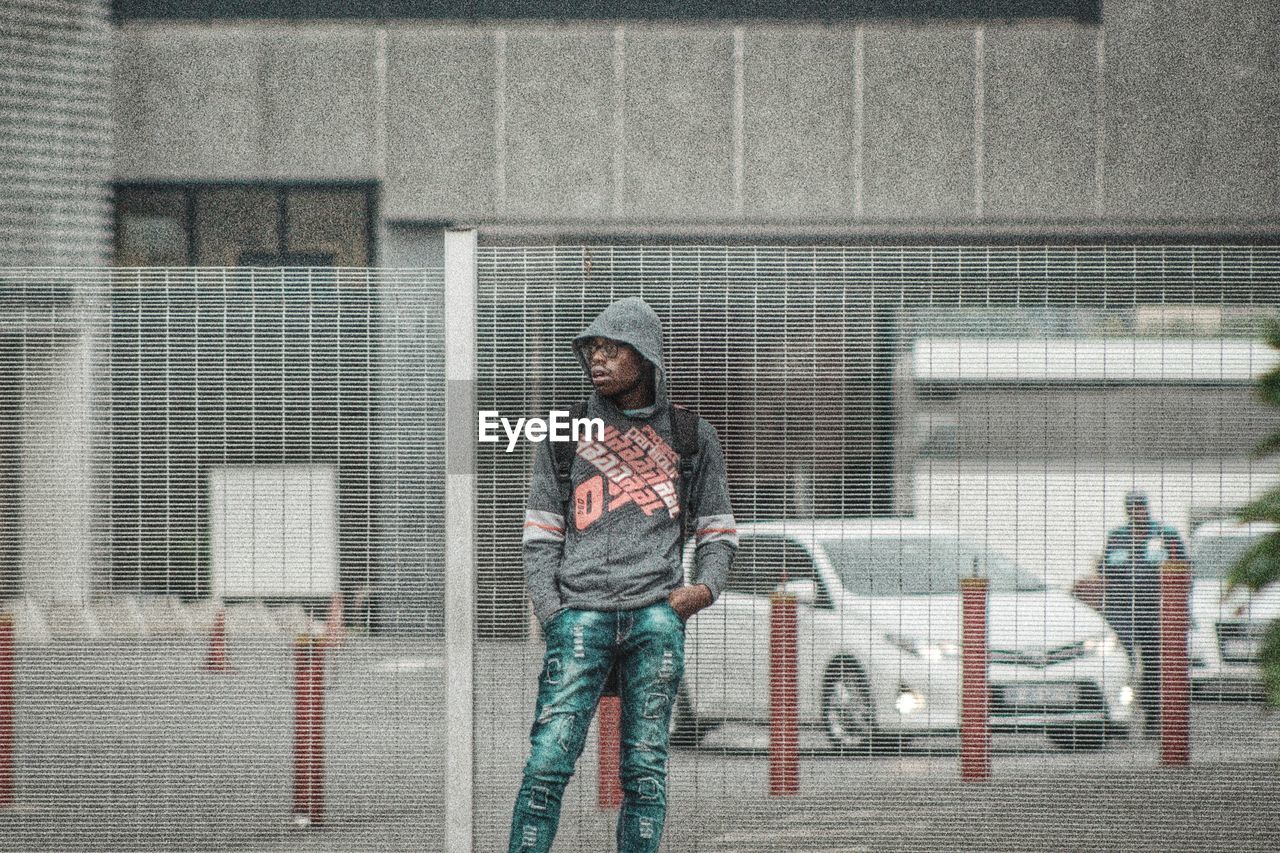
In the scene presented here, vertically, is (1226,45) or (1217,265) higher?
(1226,45)

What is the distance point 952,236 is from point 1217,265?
1086 cm

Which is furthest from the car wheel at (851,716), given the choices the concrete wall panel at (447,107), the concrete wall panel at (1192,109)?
the concrete wall panel at (1192,109)

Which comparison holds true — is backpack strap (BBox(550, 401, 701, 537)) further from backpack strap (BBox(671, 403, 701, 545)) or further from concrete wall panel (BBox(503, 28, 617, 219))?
concrete wall panel (BBox(503, 28, 617, 219))

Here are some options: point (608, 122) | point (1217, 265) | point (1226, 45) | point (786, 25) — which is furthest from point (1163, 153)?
point (1217, 265)

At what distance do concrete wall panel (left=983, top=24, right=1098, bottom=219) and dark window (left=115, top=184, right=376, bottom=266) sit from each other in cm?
658

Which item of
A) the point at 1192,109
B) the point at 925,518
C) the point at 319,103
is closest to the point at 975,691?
the point at 925,518

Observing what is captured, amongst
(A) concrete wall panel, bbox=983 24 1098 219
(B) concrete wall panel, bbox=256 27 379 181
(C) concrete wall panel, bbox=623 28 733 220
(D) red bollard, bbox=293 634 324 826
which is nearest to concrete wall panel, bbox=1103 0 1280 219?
(A) concrete wall panel, bbox=983 24 1098 219

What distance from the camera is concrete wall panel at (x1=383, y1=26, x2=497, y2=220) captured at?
17453 mm

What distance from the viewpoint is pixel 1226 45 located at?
674 inches

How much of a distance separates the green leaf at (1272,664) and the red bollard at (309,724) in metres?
4.28

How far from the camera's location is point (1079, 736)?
6754mm

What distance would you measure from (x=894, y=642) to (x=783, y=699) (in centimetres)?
51

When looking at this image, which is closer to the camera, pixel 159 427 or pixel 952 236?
pixel 159 427

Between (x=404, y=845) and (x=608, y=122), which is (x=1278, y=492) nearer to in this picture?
(x=404, y=845)
